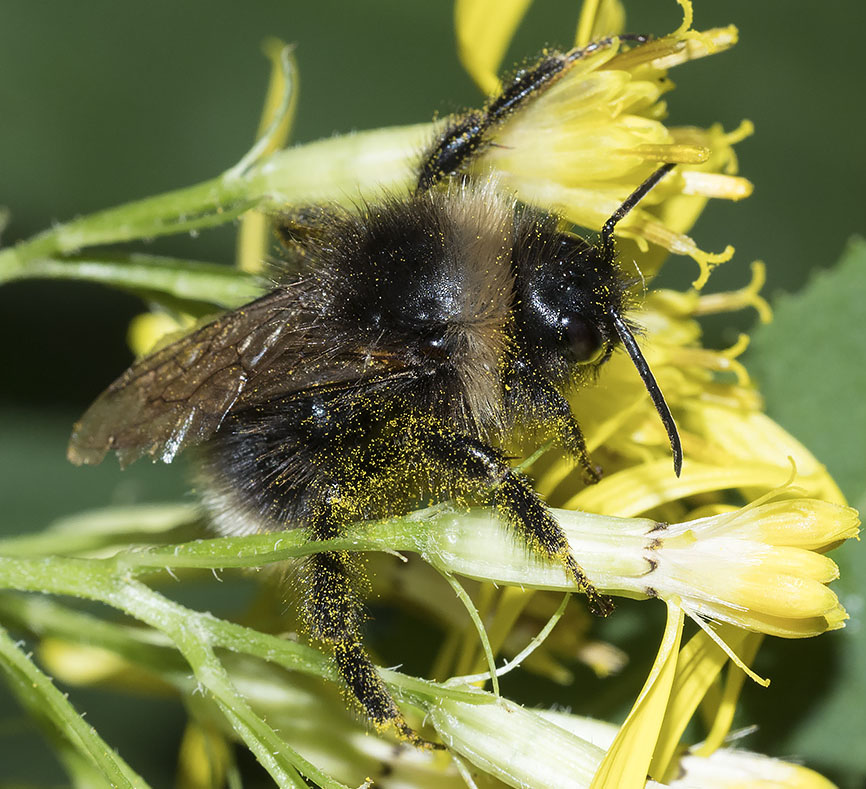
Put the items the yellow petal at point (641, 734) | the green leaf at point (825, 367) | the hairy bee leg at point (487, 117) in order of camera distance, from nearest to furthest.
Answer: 1. the yellow petal at point (641, 734)
2. the hairy bee leg at point (487, 117)
3. the green leaf at point (825, 367)

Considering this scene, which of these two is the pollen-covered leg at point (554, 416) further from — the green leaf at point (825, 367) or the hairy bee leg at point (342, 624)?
the green leaf at point (825, 367)

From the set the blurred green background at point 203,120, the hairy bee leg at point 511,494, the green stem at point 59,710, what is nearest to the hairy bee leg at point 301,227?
the hairy bee leg at point 511,494

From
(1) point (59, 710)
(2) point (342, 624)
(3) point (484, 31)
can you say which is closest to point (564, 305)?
(2) point (342, 624)

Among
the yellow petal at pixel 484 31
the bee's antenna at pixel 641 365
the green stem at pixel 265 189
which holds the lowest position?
the bee's antenna at pixel 641 365

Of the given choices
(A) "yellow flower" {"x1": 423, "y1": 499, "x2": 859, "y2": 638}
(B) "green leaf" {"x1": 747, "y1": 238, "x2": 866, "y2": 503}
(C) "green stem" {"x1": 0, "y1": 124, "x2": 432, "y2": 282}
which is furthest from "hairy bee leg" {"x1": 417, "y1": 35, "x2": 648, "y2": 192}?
(B) "green leaf" {"x1": 747, "y1": 238, "x2": 866, "y2": 503}

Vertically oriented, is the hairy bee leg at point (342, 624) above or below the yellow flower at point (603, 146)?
below

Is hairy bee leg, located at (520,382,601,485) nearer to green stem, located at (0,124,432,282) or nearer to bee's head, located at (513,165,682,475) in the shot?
bee's head, located at (513,165,682,475)

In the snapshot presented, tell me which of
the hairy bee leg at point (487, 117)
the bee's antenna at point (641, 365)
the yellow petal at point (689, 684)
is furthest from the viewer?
the hairy bee leg at point (487, 117)
